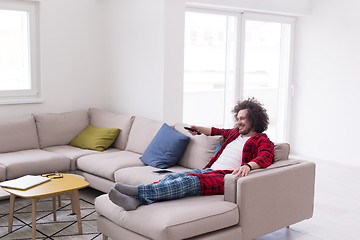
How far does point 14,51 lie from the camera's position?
17.7 ft

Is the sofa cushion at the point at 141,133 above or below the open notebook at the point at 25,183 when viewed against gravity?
above

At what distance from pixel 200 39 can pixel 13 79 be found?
228 cm

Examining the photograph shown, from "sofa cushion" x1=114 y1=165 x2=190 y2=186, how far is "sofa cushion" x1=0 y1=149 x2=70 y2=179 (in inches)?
29.3

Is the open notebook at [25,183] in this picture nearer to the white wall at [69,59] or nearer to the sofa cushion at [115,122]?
the sofa cushion at [115,122]

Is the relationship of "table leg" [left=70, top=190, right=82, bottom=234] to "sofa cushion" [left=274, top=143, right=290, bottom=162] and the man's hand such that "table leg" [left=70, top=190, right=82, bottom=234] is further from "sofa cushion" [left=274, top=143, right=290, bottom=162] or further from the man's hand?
"sofa cushion" [left=274, top=143, right=290, bottom=162]

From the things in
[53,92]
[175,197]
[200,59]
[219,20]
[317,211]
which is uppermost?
[219,20]

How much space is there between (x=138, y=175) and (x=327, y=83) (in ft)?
11.8

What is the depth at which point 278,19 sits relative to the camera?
6527 millimetres

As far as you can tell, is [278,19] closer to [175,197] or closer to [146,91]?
[146,91]

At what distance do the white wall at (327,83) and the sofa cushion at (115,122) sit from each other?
9.50 ft

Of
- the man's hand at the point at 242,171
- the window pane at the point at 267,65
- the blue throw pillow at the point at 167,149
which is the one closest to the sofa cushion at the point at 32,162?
the blue throw pillow at the point at 167,149

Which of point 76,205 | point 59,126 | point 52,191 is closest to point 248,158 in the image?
point 76,205

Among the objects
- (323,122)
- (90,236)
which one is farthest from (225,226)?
(323,122)

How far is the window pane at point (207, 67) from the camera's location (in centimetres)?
563
